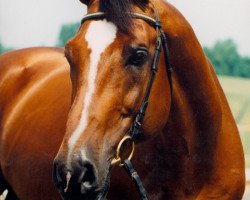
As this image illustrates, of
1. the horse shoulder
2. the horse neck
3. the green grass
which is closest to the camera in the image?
the horse neck

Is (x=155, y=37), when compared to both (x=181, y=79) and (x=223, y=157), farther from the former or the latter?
(x=223, y=157)

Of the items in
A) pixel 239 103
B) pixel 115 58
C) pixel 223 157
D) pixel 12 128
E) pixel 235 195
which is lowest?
pixel 239 103

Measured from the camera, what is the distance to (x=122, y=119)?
3.19 metres

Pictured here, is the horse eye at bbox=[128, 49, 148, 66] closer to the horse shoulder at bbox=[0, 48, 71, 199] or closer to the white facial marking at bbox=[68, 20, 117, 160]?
the white facial marking at bbox=[68, 20, 117, 160]

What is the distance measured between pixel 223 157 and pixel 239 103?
54.9ft

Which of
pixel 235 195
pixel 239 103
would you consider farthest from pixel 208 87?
pixel 239 103

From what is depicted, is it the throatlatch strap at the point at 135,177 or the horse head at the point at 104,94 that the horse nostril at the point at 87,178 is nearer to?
the horse head at the point at 104,94

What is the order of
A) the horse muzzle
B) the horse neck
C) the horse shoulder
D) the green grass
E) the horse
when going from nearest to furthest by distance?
the horse muzzle, the horse, the horse neck, the horse shoulder, the green grass

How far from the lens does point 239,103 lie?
2028 cm

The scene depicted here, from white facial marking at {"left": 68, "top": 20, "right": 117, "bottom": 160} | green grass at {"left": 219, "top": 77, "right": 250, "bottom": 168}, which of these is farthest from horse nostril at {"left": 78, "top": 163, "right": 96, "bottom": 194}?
green grass at {"left": 219, "top": 77, "right": 250, "bottom": 168}

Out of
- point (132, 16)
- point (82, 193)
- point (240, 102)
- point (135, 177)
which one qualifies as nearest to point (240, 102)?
point (240, 102)

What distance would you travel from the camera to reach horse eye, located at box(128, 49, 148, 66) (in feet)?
10.4

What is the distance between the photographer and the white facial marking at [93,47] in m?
2.95

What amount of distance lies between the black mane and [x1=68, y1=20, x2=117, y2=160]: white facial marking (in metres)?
0.04
